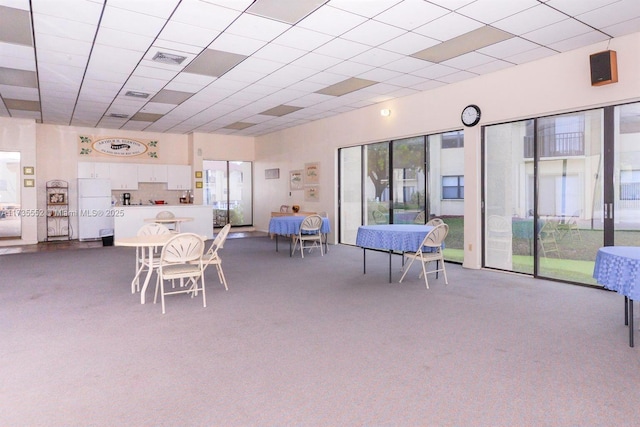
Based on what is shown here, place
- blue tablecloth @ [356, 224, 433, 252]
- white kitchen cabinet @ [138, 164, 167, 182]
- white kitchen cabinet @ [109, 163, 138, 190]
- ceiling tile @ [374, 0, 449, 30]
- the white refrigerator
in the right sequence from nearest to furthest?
1. ceiling tile @ [374, 0, 449, 30]
2. blue tablecloth @ [356, 224, 433, 252]
3. the white refrigerator
4. white kitchen cabinet @ [109, 163, 138, 190]
5. white kitchen cabinet @ [138, 164, 167, 182]

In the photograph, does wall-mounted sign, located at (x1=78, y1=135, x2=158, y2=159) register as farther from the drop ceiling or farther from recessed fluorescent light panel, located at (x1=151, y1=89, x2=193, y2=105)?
recessed fluorescent light panel, located at (x1=151, y1=89, x2=193, y2=105)

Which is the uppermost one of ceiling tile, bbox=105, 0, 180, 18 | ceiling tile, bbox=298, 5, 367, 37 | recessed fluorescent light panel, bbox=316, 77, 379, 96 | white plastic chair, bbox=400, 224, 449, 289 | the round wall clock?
recessed fluorescent light panel, bbox=316, 77, 379, 96

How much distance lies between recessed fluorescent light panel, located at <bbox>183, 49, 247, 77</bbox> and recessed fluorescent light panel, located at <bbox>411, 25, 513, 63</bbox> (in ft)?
7.88

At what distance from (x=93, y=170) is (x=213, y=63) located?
670 centimetres

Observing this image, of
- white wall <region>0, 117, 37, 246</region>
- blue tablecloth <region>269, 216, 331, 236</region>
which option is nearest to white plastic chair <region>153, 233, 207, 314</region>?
blue tablecloth <region>269, 216, 331, 236</region>

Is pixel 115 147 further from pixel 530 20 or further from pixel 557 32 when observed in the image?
pixel 557 32

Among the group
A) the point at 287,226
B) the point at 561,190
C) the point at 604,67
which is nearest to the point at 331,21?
the point at 604,67

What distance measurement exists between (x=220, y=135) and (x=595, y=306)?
33.7 ft

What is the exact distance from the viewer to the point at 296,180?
1097 centimetres

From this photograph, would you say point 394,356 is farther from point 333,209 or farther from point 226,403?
point 333,209

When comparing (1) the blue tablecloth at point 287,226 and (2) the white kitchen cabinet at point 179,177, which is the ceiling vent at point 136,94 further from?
(2) the white kitchen cabinet at point 179,177

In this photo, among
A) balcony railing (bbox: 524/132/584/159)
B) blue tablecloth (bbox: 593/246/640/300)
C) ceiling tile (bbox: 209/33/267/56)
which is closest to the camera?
blue tablecloth (bbox: 593/246/640/300)

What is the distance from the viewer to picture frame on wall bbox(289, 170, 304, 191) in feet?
35.3

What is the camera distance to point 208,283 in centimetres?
556
